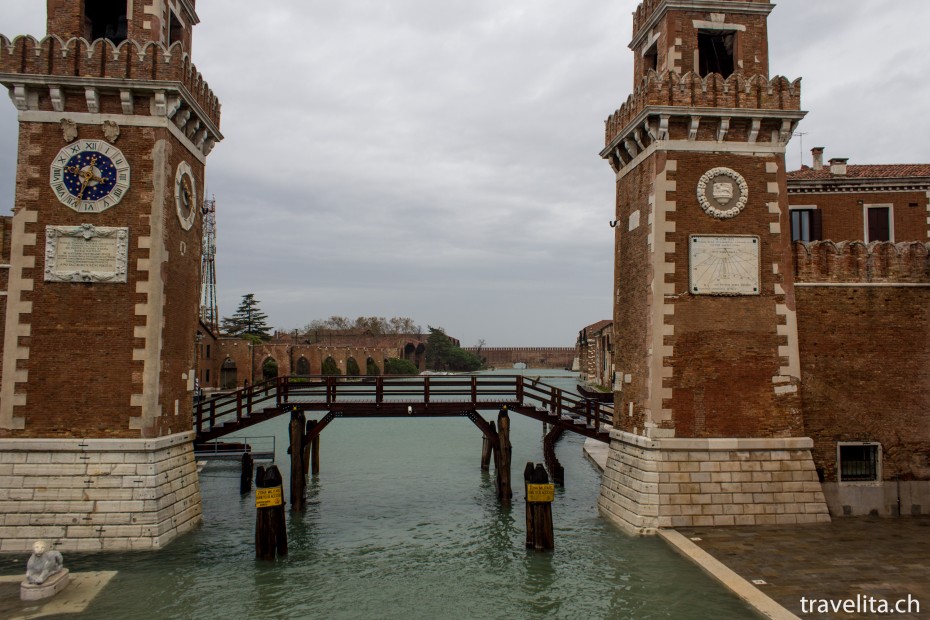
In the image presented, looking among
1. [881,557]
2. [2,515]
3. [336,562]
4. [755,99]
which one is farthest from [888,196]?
[2,515]

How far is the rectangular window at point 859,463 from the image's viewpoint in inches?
707

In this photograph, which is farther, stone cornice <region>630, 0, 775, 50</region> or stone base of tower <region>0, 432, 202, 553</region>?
stone cornice <region>630, 0, 775, 50</region>

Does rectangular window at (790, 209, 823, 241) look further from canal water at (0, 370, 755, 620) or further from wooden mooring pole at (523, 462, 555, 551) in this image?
wooden mooring pole at (523, 462, 555, 551)

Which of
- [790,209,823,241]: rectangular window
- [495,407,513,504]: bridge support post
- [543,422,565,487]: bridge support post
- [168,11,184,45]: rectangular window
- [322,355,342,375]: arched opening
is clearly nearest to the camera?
[168,11,184,45]: rectangular window

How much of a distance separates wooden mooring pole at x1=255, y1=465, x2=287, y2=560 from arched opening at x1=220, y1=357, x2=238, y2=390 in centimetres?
5569

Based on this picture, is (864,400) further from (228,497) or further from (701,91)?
(228,497)

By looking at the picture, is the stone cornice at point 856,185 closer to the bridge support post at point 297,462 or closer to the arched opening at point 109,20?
the bridge support post at point 297,462

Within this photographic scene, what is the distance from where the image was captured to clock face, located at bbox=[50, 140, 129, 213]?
1614 centimetres

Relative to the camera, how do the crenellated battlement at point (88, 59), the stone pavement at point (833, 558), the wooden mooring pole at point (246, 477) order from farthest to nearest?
1. the wooden mooring pole at point (246, 477)
2. the crenellated battlement at point (88, 59)
3. the stone pavement at point (833, 558)

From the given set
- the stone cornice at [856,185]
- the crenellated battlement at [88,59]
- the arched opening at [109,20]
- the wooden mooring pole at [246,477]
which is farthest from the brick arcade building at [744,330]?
the arched opening at [109,20]

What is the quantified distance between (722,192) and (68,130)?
50.7 ft

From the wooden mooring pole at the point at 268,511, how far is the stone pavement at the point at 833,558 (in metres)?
9.10

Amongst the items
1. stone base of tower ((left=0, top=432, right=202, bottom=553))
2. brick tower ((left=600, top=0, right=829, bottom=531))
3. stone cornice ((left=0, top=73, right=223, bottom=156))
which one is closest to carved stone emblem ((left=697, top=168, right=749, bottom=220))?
brick tower ((left=600, top=0, right=829, bottom=531))

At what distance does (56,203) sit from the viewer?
16125 mm
